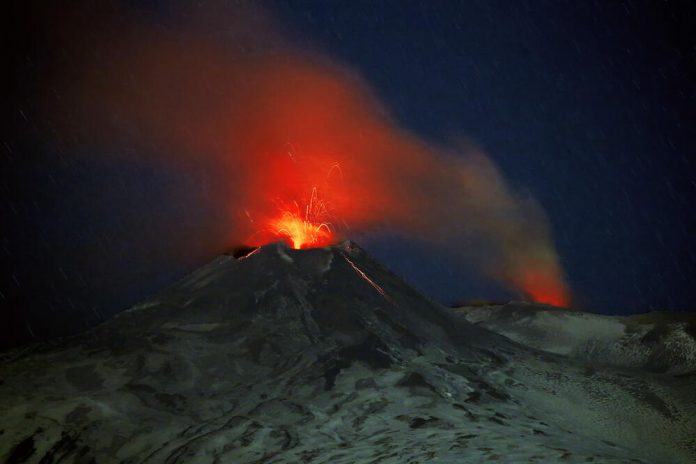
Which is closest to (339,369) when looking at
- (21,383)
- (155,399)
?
(155,399)

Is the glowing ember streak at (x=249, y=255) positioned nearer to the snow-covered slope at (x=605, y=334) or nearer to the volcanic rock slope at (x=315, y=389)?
the volcanic rock slope at (x=315, y=389)

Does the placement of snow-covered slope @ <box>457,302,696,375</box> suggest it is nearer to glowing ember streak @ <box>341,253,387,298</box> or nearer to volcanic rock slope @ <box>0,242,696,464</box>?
volcanic rock slope @ <box>0,242,696,464</box>

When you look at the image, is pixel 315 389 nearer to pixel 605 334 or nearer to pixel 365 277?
pixel 365 277

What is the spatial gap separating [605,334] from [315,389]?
5472cm

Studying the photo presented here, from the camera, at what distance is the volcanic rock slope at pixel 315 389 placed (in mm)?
21750

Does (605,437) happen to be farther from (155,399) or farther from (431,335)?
(155,399)

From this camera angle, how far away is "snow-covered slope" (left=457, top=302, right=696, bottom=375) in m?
57.6

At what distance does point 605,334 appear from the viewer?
70875 millimetres

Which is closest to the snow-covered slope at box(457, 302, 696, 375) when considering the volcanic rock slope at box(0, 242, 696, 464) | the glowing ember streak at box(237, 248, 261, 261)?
the volcanic rock slope at box(0, 242, 696, 464)

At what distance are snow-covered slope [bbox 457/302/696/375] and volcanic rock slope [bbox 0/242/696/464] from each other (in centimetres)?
1936

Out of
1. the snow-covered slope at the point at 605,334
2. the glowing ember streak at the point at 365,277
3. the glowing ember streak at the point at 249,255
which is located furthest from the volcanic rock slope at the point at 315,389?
→ the snow-covered slope at the point at 605,334

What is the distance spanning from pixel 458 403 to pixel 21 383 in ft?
89.2

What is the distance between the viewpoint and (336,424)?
2464 cm

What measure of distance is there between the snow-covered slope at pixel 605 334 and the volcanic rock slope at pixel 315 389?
19356mm
